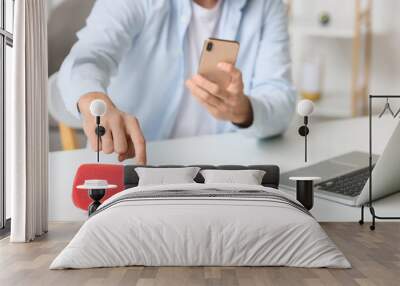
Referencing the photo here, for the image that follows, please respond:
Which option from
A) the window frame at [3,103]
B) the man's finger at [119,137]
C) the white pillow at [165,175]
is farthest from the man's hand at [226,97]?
the window frame at [3,103]

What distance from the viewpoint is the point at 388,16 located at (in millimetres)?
5520

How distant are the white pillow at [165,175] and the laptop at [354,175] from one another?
2.59 feet

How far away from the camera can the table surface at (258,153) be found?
5.29 m

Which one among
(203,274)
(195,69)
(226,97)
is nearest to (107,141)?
(195,69)

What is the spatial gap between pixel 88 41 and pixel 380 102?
2574 mm

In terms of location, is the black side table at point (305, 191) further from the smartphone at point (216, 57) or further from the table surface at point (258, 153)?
the smartphone at point (216, 57)

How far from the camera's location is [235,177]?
16.5 feet

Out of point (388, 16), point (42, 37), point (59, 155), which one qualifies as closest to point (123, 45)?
point (42, 37)

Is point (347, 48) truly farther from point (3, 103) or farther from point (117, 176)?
point (3, 103)

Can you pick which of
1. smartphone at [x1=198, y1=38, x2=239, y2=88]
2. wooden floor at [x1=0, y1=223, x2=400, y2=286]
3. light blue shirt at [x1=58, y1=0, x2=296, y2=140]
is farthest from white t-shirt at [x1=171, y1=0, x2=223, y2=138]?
wooden floor at [x1=0, y1=223, x2=400, y2=286]

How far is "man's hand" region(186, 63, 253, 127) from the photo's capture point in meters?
5.17

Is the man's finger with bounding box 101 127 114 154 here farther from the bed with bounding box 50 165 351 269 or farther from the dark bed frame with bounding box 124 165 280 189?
the bed with bounding box 50 165 351 269

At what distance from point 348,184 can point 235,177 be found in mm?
901

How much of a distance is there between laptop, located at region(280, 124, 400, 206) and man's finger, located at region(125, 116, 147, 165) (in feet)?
3.95
